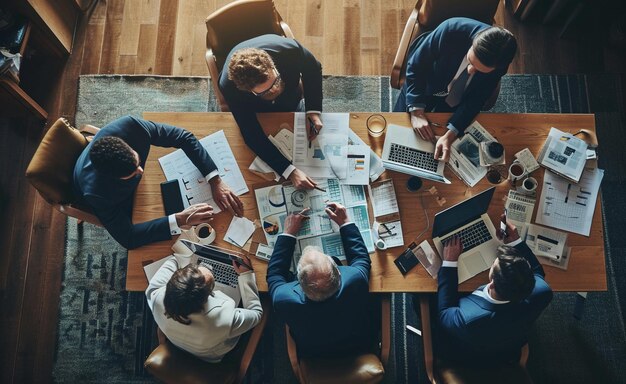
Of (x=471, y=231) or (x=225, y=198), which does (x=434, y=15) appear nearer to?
(x=471, y=231)

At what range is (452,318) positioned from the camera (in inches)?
84.0

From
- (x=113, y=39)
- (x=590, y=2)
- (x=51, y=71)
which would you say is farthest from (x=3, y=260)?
(x=590, y=2)

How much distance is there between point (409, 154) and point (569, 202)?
82 centimetres

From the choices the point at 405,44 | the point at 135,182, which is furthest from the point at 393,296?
the point at 135,182

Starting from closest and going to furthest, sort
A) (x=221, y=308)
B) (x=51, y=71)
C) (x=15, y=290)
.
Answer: (x=221, y=308), (x=15, y=290), (x=51, y=71)

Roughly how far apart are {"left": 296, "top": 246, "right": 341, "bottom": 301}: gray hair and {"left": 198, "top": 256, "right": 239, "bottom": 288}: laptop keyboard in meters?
0.44

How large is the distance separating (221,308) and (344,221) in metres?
0.72

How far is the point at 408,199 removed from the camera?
229 centimetres

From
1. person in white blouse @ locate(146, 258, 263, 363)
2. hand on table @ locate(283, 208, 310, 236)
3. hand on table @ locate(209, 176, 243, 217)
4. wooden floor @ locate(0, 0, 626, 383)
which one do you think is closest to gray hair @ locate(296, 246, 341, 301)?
hand on table @ locate(283, 208, 310, 236)

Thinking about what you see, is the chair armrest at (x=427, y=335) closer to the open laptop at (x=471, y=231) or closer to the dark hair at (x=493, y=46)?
the open laptop at (x=471, y=231)

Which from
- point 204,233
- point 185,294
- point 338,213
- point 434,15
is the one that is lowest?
point 185,294

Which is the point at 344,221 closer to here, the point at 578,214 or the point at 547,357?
the point at 578,214

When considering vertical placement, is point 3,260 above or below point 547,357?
above

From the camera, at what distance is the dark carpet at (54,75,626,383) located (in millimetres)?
2891
